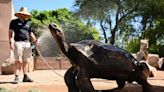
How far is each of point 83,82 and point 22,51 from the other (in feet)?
10.2

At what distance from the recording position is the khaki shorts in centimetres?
755

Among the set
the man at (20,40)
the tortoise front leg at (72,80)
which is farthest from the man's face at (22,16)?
the tortoise front leg at (72,80)

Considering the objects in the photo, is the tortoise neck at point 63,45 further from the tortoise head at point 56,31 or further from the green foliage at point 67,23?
the green foliage at point 67,23

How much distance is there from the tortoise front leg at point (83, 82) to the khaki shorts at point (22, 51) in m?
2.97

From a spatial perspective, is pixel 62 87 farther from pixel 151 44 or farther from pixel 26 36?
pixel 151 44

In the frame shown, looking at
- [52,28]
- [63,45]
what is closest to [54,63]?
[63,45]

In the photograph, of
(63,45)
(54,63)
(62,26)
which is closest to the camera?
(63,45)

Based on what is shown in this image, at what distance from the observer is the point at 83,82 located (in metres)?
4.73

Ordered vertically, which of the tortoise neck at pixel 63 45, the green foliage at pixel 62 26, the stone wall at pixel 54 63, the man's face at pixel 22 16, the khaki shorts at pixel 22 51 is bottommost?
the green foliage at pixel 62 26

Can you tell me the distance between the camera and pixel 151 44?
3005 centimetres

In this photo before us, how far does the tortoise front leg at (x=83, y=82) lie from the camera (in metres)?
4.71

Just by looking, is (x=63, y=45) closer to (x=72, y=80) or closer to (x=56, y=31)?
(x=56, y=31)

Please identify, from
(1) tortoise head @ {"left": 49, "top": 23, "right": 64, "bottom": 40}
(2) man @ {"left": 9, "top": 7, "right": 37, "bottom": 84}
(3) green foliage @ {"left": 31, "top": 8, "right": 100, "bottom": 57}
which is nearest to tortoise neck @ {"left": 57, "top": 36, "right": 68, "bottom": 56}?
(1) tortoise head @ {"left": 49, "top": 23, "right": 64, "bottom": 40}

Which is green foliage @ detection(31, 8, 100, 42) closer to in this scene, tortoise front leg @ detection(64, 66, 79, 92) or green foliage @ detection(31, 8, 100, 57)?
green foliage @ detection(31, 8, 100, 57)
